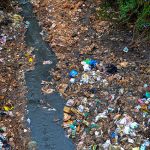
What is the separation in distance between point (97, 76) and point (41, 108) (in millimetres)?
740

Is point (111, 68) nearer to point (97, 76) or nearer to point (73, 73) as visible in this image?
point (97, 76)

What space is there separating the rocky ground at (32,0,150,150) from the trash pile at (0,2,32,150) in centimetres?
37

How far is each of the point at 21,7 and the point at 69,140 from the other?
2.69 m

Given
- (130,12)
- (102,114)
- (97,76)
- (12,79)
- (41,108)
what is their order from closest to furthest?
(102,114)
(41,108)
(97,76)
(12,79)
(130,12)

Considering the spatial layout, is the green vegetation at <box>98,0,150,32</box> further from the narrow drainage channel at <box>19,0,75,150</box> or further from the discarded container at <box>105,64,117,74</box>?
the narrow drainage channel at <box>19,0,75,150</box>

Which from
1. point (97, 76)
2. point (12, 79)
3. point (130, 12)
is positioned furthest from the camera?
point (130, 12)

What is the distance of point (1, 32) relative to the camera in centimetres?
540

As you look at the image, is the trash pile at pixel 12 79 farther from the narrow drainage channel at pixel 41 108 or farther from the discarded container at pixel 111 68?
the discarded container at pixel 111 68

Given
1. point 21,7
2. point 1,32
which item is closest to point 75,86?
point 1,32

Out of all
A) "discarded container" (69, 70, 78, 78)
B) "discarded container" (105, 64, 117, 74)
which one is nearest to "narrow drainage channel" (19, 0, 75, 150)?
"discarded container" (69, 70, 78, 78)

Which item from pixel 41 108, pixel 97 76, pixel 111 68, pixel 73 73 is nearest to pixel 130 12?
pixel 111 68

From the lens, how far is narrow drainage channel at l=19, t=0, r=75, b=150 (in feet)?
13.1

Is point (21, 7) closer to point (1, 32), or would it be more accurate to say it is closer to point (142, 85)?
point (1, 32)

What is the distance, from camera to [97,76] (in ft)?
14.9
